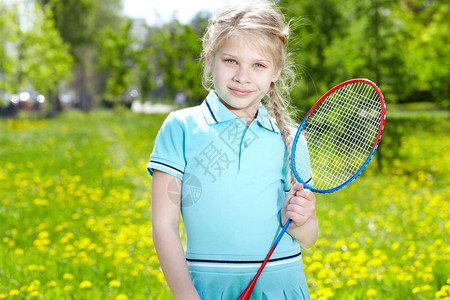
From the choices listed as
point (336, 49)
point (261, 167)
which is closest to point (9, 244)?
point (261, 167)

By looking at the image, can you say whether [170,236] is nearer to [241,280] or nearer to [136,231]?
[241,280]

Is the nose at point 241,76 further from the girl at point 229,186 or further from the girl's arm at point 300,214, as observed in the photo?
the girl's arm at point 300,214

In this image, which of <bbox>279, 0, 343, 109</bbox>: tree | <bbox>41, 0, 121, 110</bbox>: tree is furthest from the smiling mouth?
<bbox>41, 0, 121, 110</bbox>: tree

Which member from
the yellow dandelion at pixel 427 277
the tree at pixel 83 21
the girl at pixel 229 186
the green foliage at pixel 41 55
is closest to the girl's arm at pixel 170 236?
the girl at pixel 229 186

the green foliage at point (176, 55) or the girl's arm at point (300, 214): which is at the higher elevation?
the girl's arm at point (300, 214)

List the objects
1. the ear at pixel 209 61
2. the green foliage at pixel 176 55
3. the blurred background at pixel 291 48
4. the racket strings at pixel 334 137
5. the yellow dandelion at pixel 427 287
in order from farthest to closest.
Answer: the green foliage at pixel 176 55 → the blurred background at pixel 291 48 → the yellow dandelion at pixel 427 287 → the racket strings at pixel 334 137 → the ear at pixel 209 61

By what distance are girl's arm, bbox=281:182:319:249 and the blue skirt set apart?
0.12 metres

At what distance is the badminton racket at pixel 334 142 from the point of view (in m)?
1.83

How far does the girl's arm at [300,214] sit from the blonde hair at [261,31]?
130 millimetres

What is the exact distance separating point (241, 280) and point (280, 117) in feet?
2.09

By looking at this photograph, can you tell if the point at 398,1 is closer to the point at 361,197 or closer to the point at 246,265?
the point at 361,197

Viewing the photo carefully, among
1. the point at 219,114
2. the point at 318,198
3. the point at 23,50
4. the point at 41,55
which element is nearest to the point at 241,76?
the point at 219,114

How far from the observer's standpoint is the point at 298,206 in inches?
67.7

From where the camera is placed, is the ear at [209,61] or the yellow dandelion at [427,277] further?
the yellow dandelion at [427,277]
